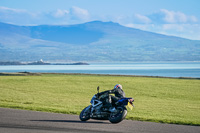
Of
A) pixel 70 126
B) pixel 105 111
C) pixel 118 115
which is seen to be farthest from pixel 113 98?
pixel 70 126

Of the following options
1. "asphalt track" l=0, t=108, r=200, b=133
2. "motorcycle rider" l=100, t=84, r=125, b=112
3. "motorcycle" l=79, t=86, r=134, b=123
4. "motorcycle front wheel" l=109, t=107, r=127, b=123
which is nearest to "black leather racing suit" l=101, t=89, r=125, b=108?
"motorcycle rider" l=100, t=84, r=125, b=112

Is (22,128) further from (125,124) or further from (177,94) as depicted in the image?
(177,94)

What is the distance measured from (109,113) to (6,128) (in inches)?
168

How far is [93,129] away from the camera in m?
14.4

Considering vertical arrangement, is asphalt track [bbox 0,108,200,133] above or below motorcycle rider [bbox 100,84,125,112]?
below

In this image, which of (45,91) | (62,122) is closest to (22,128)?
(62,122)

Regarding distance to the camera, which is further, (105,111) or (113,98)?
(105,111)

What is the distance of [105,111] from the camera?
54.0 feet

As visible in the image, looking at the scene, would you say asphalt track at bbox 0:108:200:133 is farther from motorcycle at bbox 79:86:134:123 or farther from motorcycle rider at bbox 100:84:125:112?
motorcycle rider at bbox 100:84:125:112

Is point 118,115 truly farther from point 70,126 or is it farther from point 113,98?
point 70,126

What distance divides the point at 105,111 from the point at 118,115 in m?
0.85

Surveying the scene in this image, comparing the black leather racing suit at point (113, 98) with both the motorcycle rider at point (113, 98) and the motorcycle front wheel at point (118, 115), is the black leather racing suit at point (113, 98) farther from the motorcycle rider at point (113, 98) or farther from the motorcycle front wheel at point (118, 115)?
the motorcycle front wheel at point (118, 115)

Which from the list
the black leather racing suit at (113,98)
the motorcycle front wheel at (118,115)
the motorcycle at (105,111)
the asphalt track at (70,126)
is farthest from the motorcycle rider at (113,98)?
the asphalt track at (70,126)

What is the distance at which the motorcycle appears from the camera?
15617 mm
